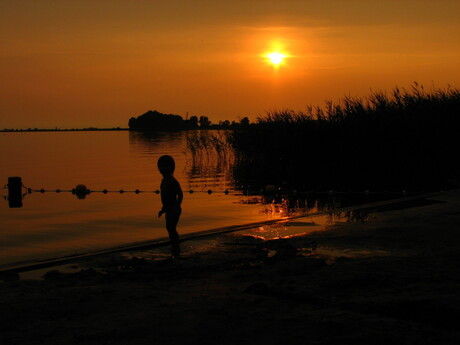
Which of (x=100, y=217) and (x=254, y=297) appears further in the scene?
(x=100, y=217)

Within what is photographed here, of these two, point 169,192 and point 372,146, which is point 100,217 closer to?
point 169,192

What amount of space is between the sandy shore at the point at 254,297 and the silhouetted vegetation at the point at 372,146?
16.4 metres

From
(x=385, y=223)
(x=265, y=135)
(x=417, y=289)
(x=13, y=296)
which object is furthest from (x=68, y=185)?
(x=417, y=289)

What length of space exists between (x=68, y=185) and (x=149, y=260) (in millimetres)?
21940

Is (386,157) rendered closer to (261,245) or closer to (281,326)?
(261,245)

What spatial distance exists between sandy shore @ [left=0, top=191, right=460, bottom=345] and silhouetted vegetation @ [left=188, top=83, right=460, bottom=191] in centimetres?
1639

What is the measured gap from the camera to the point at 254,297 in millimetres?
6215

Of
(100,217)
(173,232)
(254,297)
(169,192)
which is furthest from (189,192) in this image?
(254,297)

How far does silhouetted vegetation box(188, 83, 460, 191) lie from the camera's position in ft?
88.3

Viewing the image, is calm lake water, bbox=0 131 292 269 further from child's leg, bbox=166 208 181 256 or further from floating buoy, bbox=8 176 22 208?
child's leg, bbox=166 208 181 256

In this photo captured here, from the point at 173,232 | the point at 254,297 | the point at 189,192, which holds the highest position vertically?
the point at 189,192

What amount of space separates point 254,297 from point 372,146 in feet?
76.7

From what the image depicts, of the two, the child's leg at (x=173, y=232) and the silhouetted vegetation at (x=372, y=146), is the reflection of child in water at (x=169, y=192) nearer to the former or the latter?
Result: the child's leg at (x=173, y=232)

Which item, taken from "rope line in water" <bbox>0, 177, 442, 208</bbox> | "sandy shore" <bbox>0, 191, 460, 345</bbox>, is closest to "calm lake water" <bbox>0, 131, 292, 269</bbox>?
"rope line in water" <bbox>0, 177, 442, 208</bbox>
